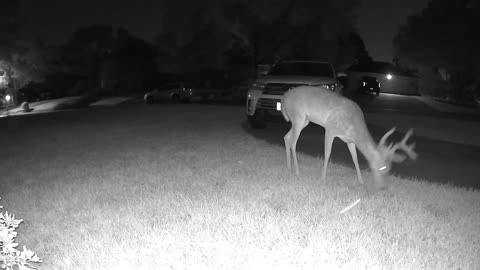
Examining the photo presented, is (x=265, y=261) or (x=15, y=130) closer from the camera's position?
(x=265, y=261)

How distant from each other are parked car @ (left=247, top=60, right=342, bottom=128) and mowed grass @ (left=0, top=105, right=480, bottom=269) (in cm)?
270

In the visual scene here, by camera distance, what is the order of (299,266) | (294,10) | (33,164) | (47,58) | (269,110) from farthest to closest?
(47,58) → (294,10) → (269,110) → (33,164) → (299,266)

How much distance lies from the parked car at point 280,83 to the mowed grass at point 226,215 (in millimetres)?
2704

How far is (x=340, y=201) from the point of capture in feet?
18.4

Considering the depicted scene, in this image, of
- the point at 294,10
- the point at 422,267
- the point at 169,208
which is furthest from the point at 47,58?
the point at 422,267

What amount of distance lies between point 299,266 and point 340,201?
1982 millimetres

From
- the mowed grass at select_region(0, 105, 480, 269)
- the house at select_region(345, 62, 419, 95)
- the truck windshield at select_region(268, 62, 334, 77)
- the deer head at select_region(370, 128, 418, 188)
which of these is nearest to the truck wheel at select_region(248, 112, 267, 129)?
the truck windshield at select_region(268, 62, 334, 77)

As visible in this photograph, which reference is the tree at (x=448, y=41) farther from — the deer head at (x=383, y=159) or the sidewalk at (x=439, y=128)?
the deer head at (x=383, y=159)

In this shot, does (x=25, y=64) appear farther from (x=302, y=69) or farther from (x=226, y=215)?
(x=226, y=215)

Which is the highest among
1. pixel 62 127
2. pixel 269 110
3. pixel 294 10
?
pixel 294 10

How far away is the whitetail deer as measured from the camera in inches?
241

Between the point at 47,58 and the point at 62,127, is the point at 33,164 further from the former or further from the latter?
the point at 47,58

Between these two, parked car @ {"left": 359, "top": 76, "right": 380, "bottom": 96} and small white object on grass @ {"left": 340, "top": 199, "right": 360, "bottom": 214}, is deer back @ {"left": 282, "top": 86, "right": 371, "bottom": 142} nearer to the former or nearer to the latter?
small white object on grass @ {"left": 340, "top": 199, "right": 360, "bottom": 214}

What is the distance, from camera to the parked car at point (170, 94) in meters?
33.8
